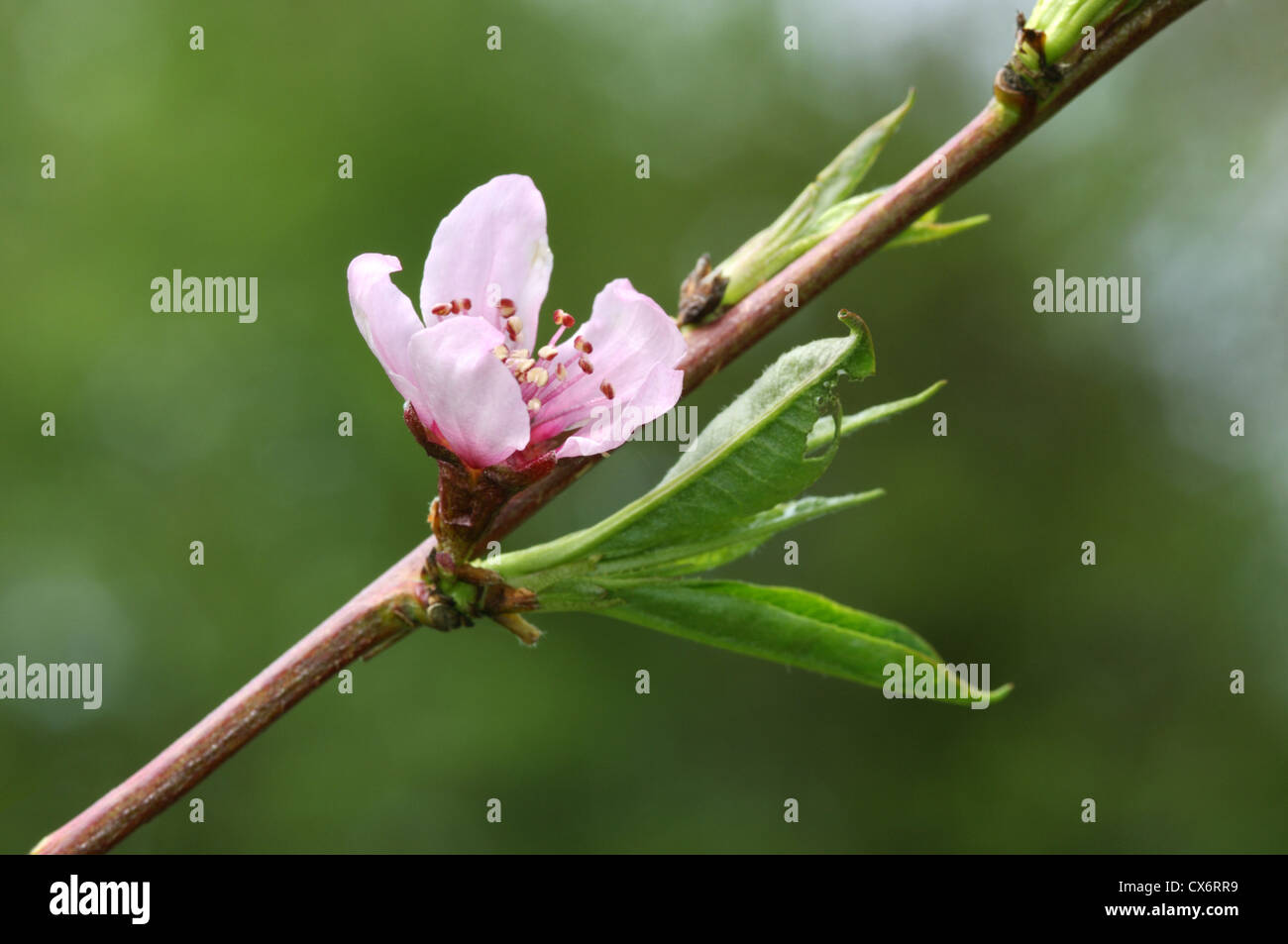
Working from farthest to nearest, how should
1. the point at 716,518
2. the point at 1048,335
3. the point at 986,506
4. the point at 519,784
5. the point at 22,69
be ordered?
the point at 1048,335 → the point at 986,506 → the point at 22,69 → the point at 519,784 → the point at 716,518

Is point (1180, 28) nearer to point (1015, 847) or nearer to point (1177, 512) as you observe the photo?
point (1177, 512)

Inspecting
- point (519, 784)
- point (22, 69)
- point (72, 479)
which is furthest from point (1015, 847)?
point (22, 69)
